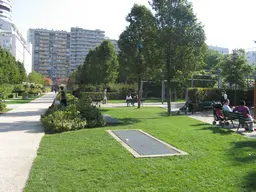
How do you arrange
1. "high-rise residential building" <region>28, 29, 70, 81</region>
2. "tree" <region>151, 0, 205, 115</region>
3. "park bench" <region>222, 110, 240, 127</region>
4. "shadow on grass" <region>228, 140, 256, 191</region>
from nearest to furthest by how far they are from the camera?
"shadow on grass" <region>228, 140, 256, 191</region> → "park bench" <region>222, 110, 240, 127</region> → "tree" <region>151, 0, 205, 115</region> → "high-rise residential building" <region>28, 29, 70, 81</region>

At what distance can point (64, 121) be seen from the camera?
11.0 m

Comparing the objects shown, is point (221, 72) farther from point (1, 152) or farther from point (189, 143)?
point (1, 152)

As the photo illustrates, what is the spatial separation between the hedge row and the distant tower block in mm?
115250

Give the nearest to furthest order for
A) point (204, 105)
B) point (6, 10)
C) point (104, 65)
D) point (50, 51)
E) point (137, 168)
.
A: 1. point (137, 168)
2. point (204, 105)
3. point (104, 65)
4. point (6, 10)
5. point (50, 51)

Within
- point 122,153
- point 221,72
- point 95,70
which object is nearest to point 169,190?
point 122,153

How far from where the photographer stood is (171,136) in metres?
9.48

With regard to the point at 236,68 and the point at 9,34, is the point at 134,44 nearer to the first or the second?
the point at 236,68

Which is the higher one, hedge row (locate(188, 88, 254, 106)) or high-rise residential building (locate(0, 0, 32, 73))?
high-rise residential building (locate(0, 0, 32, 73))

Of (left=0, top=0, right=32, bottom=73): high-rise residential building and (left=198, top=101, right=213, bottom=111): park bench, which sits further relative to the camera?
(left=0, top=0, right=32, bottom=73): high-rise residential building

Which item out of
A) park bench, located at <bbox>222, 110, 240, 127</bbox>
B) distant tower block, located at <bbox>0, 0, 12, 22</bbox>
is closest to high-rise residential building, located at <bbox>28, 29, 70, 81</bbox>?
distant tower block, located at <bbox>0, 0, 12, 22</bbox>

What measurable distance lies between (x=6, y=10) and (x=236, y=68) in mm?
122032

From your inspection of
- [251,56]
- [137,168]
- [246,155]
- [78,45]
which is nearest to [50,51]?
[78,45]

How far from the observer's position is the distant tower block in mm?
122312

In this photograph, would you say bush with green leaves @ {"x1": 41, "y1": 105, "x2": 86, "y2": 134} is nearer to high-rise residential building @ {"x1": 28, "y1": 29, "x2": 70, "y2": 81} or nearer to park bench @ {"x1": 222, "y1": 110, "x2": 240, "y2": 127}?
park bench @ {"x1": 222, "y1": 110, "x2": 240, "y2": 127}
